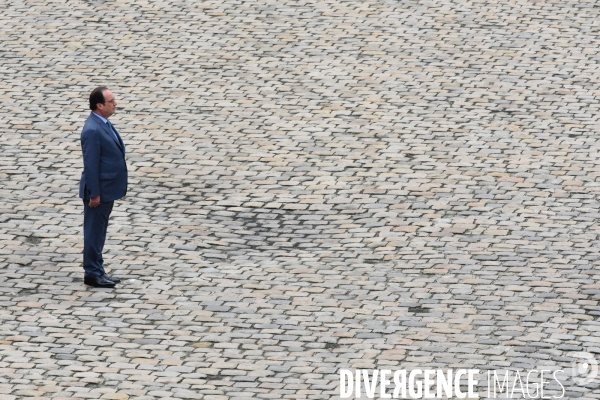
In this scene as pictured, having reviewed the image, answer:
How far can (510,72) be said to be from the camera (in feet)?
52.9

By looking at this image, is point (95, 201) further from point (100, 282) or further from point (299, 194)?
point (299, 194)

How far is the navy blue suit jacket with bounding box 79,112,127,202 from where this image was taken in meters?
10.9

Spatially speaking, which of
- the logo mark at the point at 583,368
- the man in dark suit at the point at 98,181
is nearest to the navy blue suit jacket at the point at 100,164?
the man in dark suit at the point at 98,181

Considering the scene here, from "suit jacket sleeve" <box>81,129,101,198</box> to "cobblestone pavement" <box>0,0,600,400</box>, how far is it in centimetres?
86

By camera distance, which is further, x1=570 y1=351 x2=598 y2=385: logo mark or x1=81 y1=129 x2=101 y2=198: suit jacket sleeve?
x1=81 y1=129 x2=101 y2=198: suit jacket sleeve

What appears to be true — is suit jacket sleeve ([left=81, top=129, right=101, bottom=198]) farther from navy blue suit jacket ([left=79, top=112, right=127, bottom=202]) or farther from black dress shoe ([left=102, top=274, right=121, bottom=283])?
black dress shoe ([left=102, top=274, right=121, bottom=283])

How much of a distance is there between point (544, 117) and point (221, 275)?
520 centimetres

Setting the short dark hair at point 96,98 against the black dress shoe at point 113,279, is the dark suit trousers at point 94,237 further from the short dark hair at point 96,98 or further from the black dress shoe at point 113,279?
the short dark hair at point 96,98

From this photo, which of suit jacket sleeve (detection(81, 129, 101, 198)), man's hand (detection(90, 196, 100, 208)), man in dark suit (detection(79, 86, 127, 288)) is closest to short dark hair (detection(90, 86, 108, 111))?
man in dark suit (detection(79, 86, 127, 288))

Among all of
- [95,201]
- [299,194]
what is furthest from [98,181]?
[299,194]

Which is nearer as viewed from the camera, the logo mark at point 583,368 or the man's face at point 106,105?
the logo mark at point 583,368

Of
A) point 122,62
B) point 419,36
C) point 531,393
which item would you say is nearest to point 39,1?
point 122,62

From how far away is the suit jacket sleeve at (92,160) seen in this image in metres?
10.9

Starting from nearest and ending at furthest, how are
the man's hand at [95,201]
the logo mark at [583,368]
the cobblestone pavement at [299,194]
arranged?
the logo mark at [583,368] → the cobblestone pavement at [299,194] → the man's hand at [95,201]
